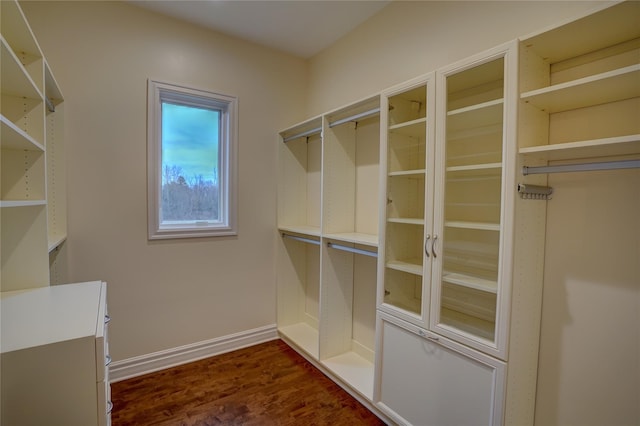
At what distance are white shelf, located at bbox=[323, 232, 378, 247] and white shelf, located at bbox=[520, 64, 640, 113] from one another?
3.87 feet

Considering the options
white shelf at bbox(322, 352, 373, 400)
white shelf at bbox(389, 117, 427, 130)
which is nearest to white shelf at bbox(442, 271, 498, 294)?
white shelf at bbox(389, 117, 427, 130)

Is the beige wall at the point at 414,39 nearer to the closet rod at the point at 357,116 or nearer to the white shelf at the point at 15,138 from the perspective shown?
the closet rod at the point at 357,116

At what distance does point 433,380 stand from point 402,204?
1055 millimetres

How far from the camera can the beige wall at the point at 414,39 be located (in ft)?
5.45

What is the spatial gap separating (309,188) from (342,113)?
1072mm

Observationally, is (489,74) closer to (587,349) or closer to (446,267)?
(446,267)

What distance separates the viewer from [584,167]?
4.23 feet

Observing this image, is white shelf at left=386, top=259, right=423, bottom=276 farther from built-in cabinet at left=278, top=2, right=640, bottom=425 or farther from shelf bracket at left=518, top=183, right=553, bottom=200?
shelf bracket at left=518, top=183, right=553, bottom=200

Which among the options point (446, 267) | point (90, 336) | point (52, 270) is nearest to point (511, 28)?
point (446, 267)

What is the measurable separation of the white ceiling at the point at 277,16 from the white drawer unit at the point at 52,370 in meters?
2.43

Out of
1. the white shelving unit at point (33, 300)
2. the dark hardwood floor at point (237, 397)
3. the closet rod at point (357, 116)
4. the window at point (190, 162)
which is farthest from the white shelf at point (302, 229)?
the white shelving unit at point (33, 300)

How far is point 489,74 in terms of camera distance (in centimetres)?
164

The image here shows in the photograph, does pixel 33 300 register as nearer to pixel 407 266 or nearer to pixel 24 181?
pixel 24 181

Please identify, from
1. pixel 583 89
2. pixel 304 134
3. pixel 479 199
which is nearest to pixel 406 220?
pixel 479 199
